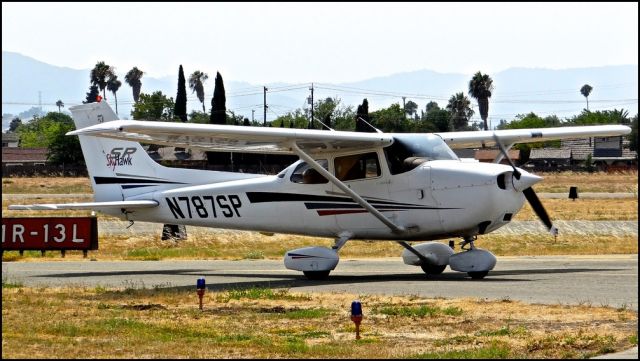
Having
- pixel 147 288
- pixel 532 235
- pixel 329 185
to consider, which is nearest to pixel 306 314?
pixel 147 288

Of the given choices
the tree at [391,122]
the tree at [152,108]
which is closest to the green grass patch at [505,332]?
the tree at [391,122]

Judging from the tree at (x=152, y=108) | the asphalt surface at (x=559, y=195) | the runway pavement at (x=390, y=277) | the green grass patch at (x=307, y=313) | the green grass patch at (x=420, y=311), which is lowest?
the asphalt surface at (x=559, y=195)

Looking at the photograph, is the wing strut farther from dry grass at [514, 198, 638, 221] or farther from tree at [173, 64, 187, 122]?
tree at [173, 64, 187, 122]

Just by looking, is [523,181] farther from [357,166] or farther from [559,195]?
[559,195]

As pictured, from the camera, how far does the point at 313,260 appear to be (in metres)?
23.2

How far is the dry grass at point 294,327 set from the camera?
13520mm

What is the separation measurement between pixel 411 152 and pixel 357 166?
1.21 meters

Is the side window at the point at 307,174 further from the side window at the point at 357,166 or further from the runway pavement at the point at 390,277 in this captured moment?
the runway pavement at the point at 390,277

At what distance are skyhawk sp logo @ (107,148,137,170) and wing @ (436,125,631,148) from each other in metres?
7.16

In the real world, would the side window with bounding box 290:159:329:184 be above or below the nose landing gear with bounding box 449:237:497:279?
above

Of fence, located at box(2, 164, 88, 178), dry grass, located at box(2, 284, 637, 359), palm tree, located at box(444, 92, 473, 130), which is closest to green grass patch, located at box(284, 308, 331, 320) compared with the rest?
dry grass, located at box(2, 284, 637, 359)

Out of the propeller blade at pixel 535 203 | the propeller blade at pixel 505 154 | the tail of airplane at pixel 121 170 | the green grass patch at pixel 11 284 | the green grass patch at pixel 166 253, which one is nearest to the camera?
the green grass patch at pixel 11 284

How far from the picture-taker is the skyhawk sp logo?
2694 cm

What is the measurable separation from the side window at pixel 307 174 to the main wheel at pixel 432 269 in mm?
2701
